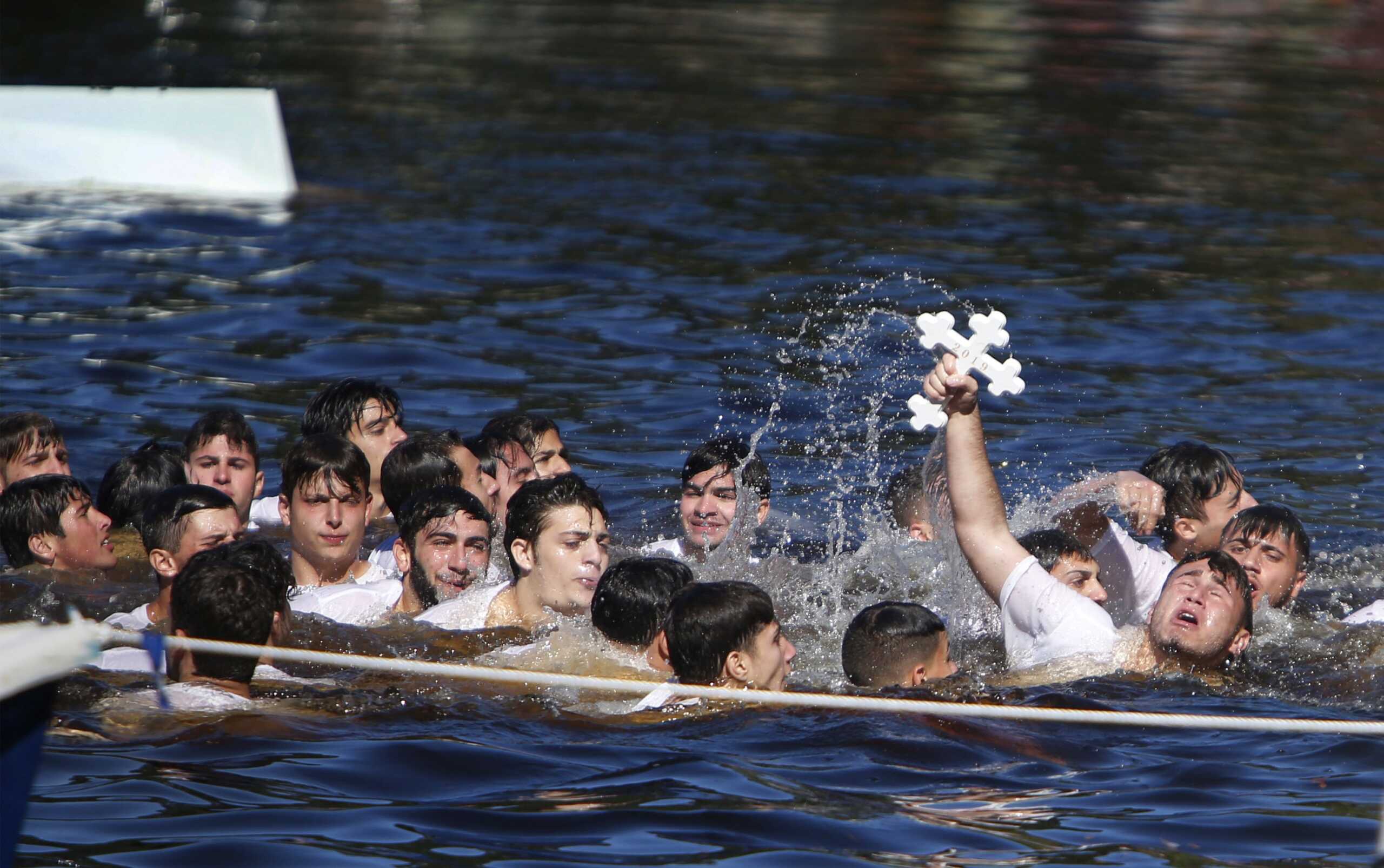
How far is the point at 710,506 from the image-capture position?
28.9 ft

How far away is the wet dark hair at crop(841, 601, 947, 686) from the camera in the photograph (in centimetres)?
674

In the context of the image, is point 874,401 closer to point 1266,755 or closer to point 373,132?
point 1266,755

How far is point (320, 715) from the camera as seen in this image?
679cm

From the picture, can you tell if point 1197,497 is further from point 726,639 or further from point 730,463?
point 726,639

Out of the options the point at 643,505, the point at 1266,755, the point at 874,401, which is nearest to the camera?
the point at 1266,755

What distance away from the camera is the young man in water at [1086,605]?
681 cm

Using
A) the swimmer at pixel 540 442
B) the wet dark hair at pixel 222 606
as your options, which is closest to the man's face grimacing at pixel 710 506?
the swimmer at pixel 540 442

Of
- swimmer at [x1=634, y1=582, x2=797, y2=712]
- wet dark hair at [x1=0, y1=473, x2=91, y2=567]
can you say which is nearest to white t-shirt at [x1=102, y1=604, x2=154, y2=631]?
wet dark hair at [x1=0, y1=473, x2=91, y2=567]

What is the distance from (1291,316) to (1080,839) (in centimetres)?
976

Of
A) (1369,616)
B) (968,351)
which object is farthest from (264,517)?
(1369,616)

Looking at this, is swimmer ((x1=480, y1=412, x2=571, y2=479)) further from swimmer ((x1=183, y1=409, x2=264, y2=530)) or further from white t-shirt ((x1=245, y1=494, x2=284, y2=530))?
white t-shirt ((x1=245, y1=494, x2=284, y2=530))

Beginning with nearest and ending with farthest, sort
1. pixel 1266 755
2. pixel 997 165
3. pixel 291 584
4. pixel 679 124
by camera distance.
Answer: pixel 1266 755 < pixel 291 584 < pixel 997 165 < pixel 679 124

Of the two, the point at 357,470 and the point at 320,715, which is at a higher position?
the point at 357,470

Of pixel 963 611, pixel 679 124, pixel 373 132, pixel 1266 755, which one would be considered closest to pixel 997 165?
pixel 679 124
